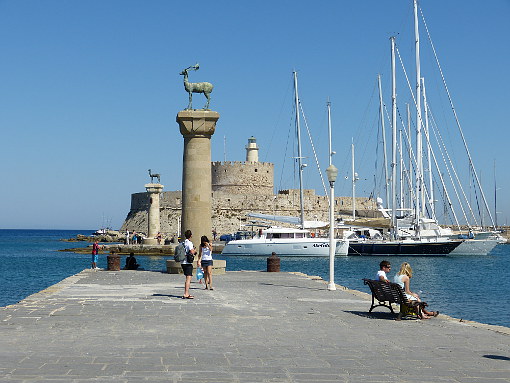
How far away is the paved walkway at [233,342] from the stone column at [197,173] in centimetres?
602

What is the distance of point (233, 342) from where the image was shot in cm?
802

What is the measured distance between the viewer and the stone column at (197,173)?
19031 mm

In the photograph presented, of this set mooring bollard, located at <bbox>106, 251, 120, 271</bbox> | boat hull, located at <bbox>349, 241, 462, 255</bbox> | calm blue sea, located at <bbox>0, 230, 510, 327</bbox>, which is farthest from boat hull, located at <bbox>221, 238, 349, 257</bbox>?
mooring bollard, located at <bbox>106, 251, 120, 271</bbox>

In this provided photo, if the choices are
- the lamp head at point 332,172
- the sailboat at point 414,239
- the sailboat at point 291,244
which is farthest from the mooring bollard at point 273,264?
the sailboat at point 291,244

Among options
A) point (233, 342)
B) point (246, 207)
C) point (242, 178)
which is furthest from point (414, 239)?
point (233, 342)

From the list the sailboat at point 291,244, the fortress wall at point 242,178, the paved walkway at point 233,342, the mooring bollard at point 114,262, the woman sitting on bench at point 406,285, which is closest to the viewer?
the paved walkway at point 233,342

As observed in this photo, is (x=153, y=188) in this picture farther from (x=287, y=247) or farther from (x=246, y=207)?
(x=246, y=207)

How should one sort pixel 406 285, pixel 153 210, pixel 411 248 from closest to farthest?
pixel 406 285
pixel 411 248
pixel 153 210

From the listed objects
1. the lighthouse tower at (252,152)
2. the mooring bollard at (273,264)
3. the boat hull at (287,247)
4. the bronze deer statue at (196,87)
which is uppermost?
the lighthouse tower at (252,152)

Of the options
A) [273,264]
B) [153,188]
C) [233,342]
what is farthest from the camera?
[153,188]

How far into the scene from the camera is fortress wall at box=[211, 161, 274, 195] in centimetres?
7312

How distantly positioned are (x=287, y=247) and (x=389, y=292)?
3759 centimetres

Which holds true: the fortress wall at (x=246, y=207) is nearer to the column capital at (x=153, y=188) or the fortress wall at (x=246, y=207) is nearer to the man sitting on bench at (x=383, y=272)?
the column capital at (x=153, y=188)

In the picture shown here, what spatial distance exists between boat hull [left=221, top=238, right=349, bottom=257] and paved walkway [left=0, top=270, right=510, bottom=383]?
34529 millimetres
